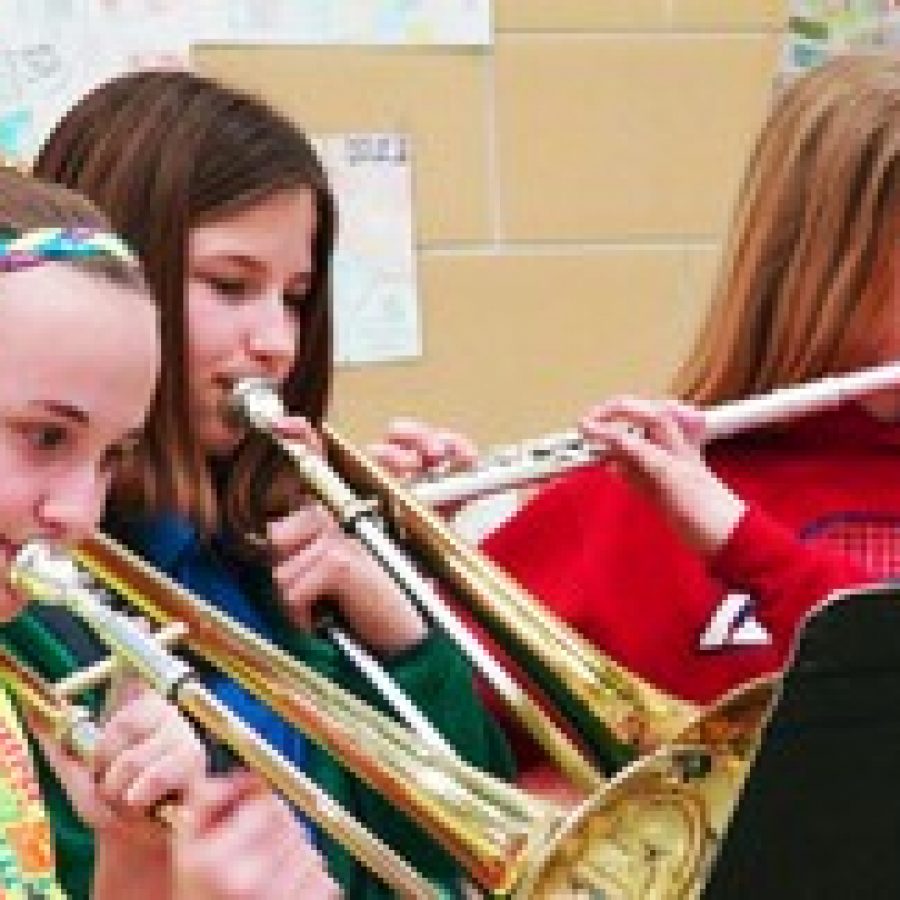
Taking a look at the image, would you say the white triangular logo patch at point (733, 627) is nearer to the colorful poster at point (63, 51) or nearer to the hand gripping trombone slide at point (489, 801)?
the hand gripping trombone slide at point (489, 801)

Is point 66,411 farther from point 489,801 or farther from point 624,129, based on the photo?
point 624,129

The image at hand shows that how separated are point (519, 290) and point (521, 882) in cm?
135

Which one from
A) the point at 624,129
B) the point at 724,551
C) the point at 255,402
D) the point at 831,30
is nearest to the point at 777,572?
the point at 724,551

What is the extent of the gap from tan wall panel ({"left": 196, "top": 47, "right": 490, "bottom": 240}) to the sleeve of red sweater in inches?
34.4

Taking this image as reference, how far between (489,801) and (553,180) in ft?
4.35

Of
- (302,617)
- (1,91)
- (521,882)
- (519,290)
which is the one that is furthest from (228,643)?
(519,290)

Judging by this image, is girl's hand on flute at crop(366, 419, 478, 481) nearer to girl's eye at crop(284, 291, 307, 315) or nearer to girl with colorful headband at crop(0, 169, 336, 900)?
girl's eye at crop(284, 291, 307, 315)

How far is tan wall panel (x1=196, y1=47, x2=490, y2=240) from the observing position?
2084 mm

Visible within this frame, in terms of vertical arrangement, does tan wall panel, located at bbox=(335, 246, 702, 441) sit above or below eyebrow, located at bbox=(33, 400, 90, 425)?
below

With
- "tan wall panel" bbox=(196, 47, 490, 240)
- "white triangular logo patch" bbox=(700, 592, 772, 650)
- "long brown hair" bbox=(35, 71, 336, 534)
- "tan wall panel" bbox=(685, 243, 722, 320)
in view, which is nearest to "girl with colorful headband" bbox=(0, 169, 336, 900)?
"long brown hair" bbox=(35, 71, 336, 534)

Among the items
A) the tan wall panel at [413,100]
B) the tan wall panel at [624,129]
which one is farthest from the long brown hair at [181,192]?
the tan wall panel at [624,129]

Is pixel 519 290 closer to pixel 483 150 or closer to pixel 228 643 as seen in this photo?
pixel 483 150

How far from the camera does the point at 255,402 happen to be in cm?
126

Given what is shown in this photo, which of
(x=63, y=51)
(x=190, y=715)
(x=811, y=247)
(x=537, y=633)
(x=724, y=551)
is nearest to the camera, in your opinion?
(x=190, y=715)
